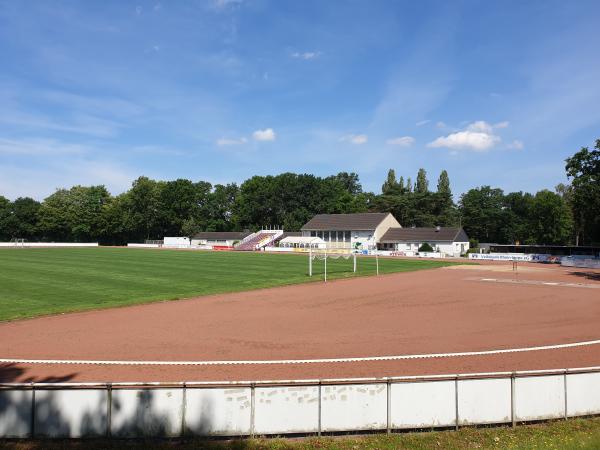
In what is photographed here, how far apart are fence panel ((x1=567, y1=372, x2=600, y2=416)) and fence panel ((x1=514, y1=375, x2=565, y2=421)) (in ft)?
0.62

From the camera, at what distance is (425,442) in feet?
26.0

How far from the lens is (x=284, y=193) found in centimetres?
11675

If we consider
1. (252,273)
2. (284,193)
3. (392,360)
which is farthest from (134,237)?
(392,360)

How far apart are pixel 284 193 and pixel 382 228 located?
36337 mm

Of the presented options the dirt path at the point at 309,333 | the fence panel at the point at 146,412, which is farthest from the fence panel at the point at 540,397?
the fence panel at the point at 146,412

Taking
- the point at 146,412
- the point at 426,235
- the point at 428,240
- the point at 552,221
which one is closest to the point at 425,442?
the point at 146,412

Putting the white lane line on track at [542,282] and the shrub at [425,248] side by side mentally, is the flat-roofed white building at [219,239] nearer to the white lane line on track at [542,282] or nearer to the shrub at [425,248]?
the shrub at [425,248]

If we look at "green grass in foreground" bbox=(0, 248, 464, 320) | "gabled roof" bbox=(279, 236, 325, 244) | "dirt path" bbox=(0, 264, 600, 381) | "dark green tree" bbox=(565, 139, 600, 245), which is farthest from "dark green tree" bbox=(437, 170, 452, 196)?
"dirt path" bbox=(0, 264, 600, 381)

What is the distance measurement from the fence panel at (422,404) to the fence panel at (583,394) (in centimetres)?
254

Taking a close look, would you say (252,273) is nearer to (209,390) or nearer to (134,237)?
(209,390)

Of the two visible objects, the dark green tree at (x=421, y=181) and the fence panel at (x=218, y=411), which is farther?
the dark green tree at (x=421, y=181)

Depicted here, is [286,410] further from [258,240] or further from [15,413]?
[258,240]

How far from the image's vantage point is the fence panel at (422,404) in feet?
26.9

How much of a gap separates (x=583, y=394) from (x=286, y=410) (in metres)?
6.06
